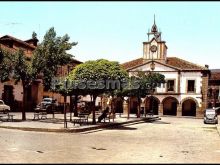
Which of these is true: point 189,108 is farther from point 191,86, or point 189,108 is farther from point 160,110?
point 160,110

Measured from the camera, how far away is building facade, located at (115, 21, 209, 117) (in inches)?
1863

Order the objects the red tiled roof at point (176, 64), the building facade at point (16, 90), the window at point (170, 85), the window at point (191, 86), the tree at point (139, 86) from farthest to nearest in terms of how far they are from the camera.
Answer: the window at point (170, 85), the red tiled roof at point (176, 64), the window at point (191, 86), the building facade at point (16, 90), the tree at point (139, 86)

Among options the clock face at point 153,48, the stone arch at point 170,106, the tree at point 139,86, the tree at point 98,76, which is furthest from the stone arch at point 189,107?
the tree at point 98,76

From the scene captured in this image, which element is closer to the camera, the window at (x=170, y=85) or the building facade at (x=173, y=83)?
the building facade at (x=173, y=83)

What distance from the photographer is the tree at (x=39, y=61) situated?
23.0 meters

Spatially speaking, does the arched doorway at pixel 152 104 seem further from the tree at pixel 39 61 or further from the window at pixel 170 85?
the tree at pixel 39 61

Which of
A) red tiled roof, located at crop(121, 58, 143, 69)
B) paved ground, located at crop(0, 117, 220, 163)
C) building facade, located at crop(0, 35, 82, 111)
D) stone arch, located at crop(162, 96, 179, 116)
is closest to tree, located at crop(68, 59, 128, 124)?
paved ground, located at crop(0, 117, 220, 163)

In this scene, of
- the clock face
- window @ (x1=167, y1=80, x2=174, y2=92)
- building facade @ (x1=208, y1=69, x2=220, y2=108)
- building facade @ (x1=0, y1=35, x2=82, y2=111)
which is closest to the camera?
building facade @ (x1=0, y1=35, x2=82, y2=111)

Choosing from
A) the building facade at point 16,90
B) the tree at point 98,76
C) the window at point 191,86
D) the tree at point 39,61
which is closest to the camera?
the tree at point 98,76

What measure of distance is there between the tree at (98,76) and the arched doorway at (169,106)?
29.4 m

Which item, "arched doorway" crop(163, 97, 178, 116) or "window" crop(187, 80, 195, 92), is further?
"arched doorway" crop(163, 97, 178, 116)

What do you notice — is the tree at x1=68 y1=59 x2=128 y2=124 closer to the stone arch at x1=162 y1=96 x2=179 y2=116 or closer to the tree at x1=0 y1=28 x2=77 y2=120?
the tree at x1=0 y1=28 x2=77 y2=120

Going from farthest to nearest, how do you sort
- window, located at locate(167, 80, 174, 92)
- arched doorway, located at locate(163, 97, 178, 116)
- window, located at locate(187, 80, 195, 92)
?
arched doorway, located at locate(163, 97, 178, 116)
window, located at locate(167, 80, 174, 92)
window, located at locate(187, 80, 195, 92)

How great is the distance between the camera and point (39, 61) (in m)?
23.3
